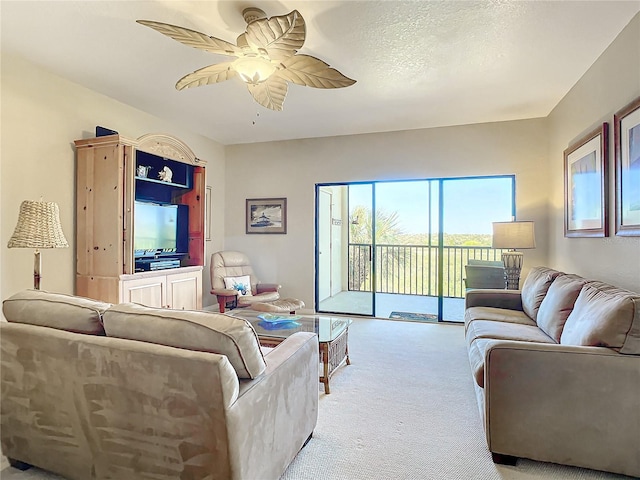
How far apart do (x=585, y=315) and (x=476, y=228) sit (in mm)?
2837

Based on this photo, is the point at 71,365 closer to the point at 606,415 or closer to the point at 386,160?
the point at 606,415

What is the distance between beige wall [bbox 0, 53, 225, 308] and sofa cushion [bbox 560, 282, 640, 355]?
4032 millimetres

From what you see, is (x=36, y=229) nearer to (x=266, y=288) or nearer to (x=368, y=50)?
(x=368, y=50)

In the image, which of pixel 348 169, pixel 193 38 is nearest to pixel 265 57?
pixel 193 38

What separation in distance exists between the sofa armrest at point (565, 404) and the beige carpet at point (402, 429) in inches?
5.0

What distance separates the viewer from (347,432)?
2070 mm

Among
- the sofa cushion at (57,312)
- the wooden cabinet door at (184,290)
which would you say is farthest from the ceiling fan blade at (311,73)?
the wooden cabinet door at (184,290)

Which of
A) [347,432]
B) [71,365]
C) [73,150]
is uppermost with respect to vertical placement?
[73,150]

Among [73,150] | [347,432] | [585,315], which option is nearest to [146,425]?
[347,432]

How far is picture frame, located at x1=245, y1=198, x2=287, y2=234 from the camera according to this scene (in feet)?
17.6

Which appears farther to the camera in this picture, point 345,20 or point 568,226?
point 568,226

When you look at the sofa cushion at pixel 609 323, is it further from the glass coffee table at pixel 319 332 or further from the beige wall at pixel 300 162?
the glass coffee table at pixel 319 332

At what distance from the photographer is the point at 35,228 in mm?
2395

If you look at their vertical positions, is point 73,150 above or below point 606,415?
above
